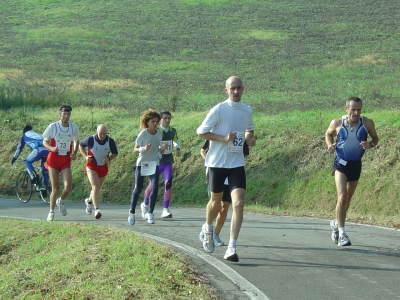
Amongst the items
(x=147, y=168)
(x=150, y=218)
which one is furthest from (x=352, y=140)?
(x=150, y=218)

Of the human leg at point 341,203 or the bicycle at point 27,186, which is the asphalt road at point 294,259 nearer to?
the human leg at point 341,203

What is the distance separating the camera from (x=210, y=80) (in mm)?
42906

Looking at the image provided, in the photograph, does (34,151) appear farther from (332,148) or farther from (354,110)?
(354,110)

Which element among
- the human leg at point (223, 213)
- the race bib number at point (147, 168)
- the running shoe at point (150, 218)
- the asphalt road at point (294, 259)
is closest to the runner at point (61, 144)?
the asphalt road at point (294, 259)

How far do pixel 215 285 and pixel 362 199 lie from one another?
33.1 ft

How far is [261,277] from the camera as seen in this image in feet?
29.5

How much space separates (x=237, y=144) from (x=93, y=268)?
2.22 metres

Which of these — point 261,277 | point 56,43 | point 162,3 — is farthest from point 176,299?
point 162,3

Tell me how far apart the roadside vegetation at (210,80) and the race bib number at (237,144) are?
5.30ft

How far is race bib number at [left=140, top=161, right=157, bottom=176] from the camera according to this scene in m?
14.4

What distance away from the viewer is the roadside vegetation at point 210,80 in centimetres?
1981

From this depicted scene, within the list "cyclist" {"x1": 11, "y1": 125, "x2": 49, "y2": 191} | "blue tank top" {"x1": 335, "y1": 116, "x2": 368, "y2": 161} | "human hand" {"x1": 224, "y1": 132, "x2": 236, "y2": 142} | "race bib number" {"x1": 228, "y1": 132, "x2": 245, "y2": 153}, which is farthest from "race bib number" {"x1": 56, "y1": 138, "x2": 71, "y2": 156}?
"cyclist" {"x1": 11, "y1": 125, "x2": 49, "y2": 191}

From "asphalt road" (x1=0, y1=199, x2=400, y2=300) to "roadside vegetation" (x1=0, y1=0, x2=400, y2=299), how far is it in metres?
1.07

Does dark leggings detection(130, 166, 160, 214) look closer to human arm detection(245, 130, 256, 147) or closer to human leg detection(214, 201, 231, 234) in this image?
human leg detection(214, 201, 231, 234)
